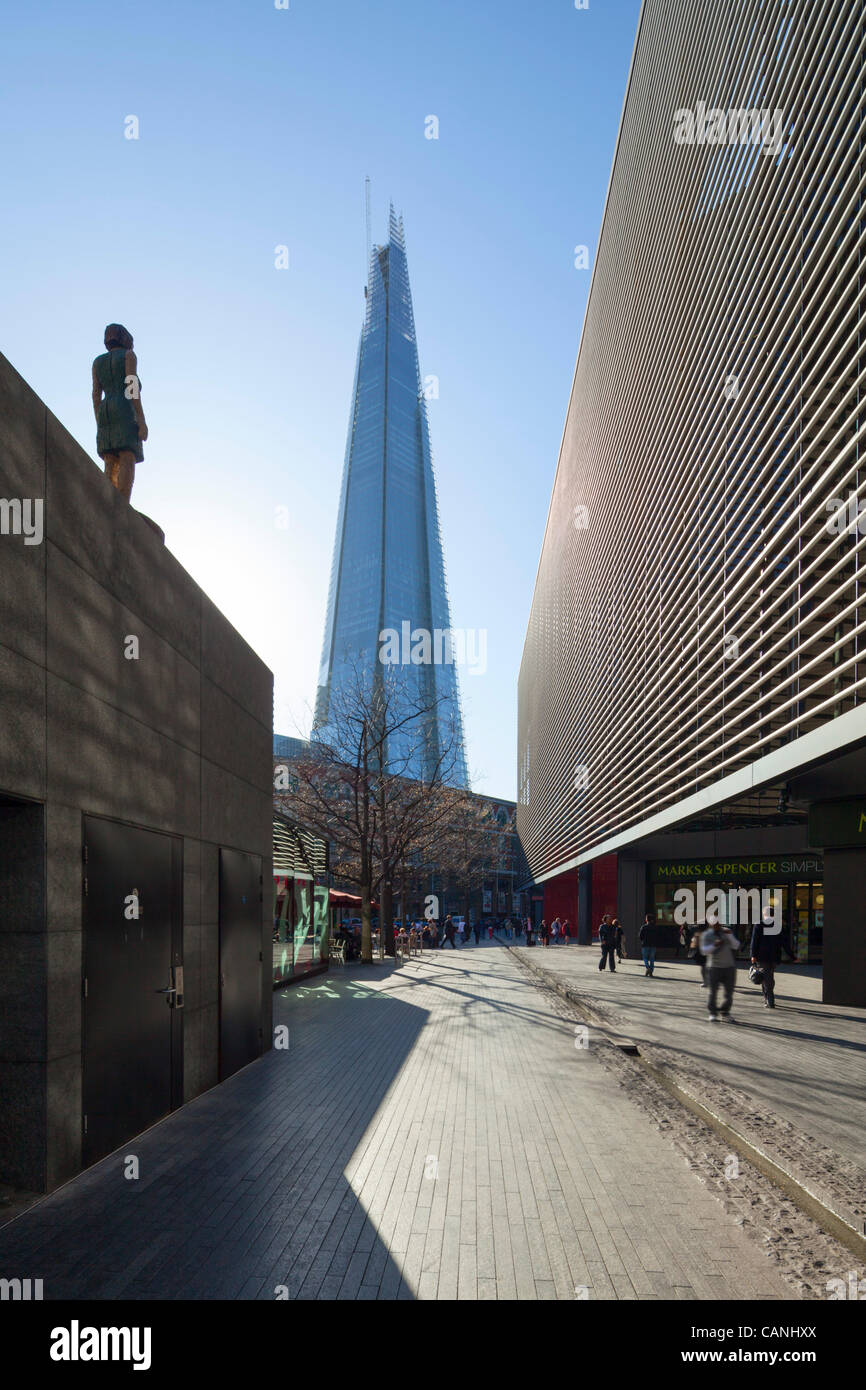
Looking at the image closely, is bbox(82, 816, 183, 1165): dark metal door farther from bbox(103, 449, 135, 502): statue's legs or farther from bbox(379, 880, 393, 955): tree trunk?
bbox(379, 880, 393, 955): tree trunk

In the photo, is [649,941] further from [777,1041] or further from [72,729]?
[72,729]

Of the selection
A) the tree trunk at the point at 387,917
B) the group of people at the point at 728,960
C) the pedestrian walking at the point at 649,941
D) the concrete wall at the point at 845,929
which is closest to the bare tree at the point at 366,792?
the tree trunk at the point at 387,917

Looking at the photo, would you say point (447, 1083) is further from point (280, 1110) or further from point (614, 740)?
point (614, 740)

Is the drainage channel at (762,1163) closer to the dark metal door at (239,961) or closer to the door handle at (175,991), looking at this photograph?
the dark metal door at (239,961)

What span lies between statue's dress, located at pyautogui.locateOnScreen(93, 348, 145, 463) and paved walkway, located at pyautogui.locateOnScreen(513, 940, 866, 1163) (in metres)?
8.40

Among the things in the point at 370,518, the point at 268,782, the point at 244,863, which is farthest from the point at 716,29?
the point at 370,518

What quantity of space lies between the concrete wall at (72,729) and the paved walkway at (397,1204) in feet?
2.53

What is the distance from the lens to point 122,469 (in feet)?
28.1

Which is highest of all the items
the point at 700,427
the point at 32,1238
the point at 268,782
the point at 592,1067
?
the point at 700,427

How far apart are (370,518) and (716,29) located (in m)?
161

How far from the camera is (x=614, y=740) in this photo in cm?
3428

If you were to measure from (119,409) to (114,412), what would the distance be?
0.05 meters

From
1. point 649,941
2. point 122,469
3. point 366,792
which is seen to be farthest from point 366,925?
point 122,469

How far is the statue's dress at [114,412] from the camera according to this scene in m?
8.41
